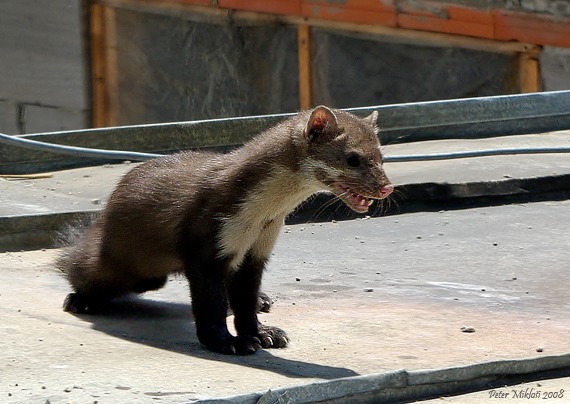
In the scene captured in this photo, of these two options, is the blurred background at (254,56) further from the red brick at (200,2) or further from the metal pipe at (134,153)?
the metal pipe at (134,153)

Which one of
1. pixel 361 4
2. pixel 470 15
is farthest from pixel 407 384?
pixel 361 4

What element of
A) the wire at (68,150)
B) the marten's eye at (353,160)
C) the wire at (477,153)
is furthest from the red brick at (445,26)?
the marten's eye at (353,160)

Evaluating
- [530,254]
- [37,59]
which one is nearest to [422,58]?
[37,59]

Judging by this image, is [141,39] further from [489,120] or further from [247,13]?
[489,120]

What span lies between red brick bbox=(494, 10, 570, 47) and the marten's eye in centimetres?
625

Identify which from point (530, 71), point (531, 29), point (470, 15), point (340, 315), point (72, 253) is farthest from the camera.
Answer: point (470, 15)

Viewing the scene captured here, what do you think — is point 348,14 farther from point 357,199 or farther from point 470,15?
point 357,199

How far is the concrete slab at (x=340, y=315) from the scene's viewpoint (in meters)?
4.43

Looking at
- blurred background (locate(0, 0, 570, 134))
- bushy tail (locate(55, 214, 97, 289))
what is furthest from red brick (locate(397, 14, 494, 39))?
bushy tail (locate(55, 214, 97, 289))

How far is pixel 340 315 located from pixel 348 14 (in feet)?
22.4

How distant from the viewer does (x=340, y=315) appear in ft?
17.9

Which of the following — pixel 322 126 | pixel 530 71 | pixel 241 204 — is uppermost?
pixel 322 126

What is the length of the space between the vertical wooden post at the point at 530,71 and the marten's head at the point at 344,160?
250 inches

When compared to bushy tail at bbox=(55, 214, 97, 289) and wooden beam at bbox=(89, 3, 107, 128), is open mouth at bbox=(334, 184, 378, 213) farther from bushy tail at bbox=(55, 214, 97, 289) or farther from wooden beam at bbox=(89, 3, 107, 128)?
wooden beam at bbox=(89, 3, 107, 128)
